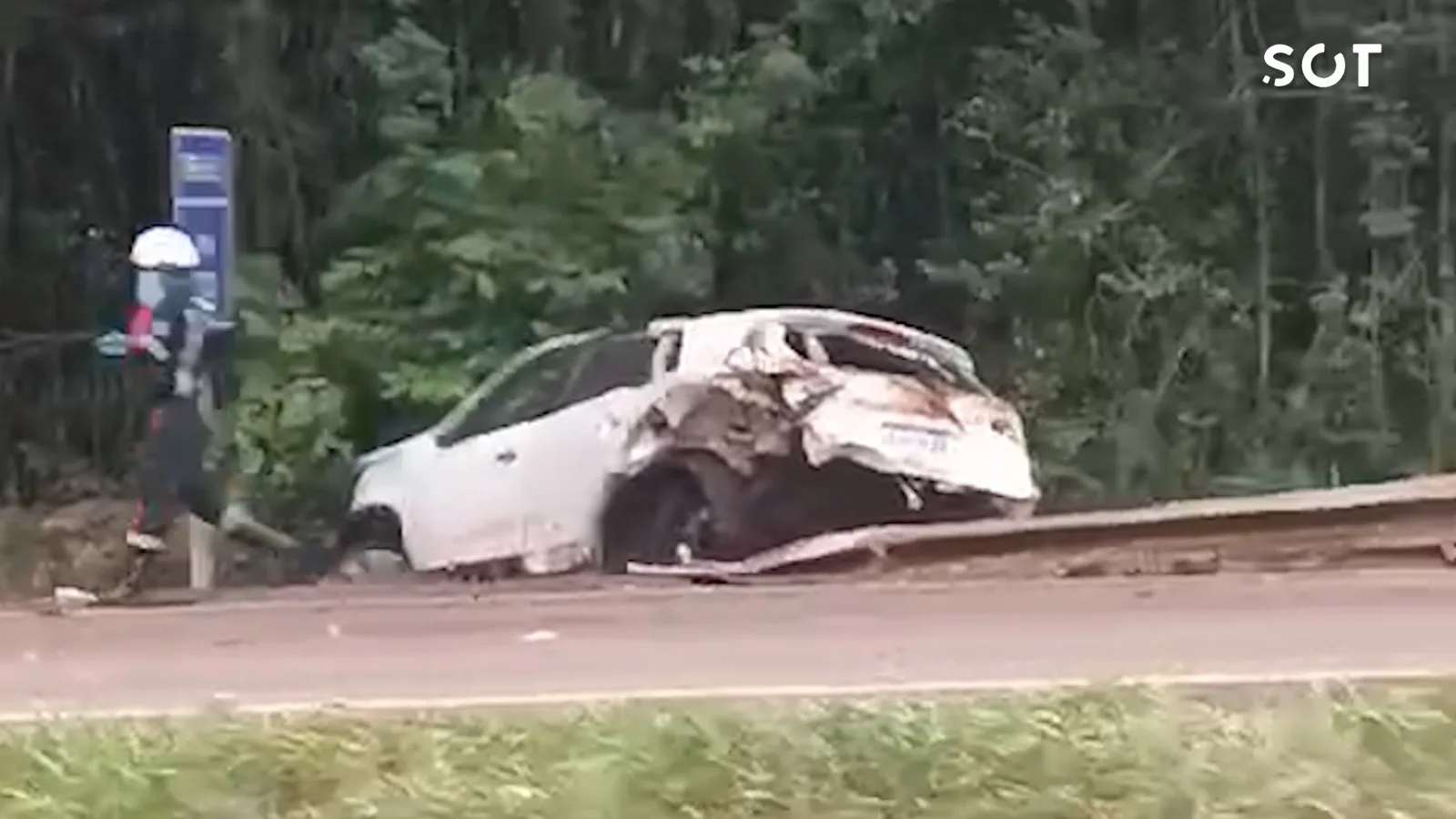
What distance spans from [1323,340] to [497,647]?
5482mm

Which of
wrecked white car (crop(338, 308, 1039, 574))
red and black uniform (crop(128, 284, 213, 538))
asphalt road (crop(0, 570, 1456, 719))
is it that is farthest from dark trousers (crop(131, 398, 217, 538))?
wrecked white car (crop(338, 308, 1039, 574))

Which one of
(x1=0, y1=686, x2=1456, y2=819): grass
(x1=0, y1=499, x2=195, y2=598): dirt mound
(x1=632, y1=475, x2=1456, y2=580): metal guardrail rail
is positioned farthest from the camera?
(x1=0, y1=499, x2=195, y2=598): dirt mound

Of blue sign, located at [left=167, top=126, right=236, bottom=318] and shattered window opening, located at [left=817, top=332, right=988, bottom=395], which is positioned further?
blue sign, located at [left=167, top=126, right=236, bottom=318]

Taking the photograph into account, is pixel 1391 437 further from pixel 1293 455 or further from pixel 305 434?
pixel 305 434

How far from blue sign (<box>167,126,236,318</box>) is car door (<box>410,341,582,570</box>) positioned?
125cm

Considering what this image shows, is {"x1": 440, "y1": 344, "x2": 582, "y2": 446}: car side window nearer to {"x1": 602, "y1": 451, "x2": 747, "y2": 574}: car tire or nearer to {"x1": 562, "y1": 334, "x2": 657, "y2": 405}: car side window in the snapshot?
{"x1": 562, "y1": 334, "x2": 657, "y2": 405}: car side window

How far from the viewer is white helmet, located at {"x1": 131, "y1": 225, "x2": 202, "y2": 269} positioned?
11055 millimetres

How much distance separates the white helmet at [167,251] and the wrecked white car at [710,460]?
1.43 meters

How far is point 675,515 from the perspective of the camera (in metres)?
10.8

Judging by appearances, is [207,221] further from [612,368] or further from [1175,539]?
[1175,539]

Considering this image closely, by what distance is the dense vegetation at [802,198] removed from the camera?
1178cm

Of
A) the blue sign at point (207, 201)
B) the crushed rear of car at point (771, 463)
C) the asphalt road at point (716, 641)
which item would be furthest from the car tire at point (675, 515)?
the blue sign at point (207, 201)

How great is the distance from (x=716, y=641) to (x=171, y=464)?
3.26 meters

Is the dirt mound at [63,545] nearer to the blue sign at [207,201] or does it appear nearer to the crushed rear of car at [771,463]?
the blue sign at [207,201]
